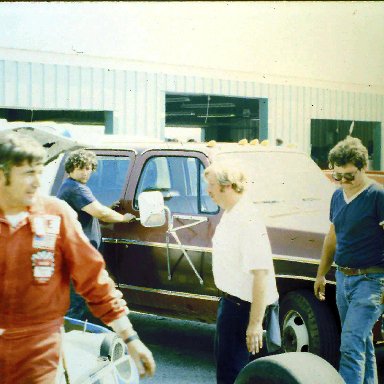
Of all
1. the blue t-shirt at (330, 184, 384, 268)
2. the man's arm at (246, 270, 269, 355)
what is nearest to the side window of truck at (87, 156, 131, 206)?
the blue t-shirt at (330, 184, 384, 268)

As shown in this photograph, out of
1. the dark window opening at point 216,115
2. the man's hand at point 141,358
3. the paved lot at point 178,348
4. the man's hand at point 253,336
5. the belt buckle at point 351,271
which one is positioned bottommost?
the paved lot at point 178,348

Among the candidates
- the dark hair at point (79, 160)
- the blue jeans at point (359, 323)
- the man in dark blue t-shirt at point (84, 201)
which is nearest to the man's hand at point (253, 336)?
the blue jeans at point (359, 323)

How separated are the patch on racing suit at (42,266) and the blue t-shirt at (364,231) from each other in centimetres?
238

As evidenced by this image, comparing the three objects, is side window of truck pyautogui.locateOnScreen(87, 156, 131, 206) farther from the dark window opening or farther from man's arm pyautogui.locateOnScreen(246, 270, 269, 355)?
the dark window opening

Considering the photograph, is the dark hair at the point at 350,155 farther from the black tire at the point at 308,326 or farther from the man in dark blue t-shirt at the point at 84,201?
the man in dark blue t-shirt at the point at 84,201

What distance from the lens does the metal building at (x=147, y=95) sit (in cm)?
1291

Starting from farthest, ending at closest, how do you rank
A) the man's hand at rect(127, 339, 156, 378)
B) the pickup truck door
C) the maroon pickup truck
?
the pickup truck door, the maroon pickup truck, the man's hand at rect(127, 339, 156, 378)

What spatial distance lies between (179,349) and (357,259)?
2509 mm

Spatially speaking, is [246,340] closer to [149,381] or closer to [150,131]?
[149,381]

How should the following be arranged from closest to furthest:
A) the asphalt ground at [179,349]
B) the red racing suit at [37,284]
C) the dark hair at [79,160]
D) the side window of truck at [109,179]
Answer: the red racing suit at [37,284]
the asphalt ground at [179,349]
the dark hair at [79,160]
the side window of truck at [109,179]

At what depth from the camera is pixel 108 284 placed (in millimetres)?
2711

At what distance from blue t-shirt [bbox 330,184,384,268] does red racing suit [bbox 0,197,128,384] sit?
2168mm

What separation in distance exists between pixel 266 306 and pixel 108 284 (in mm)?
1382

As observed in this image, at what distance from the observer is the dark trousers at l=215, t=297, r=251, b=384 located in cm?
376
